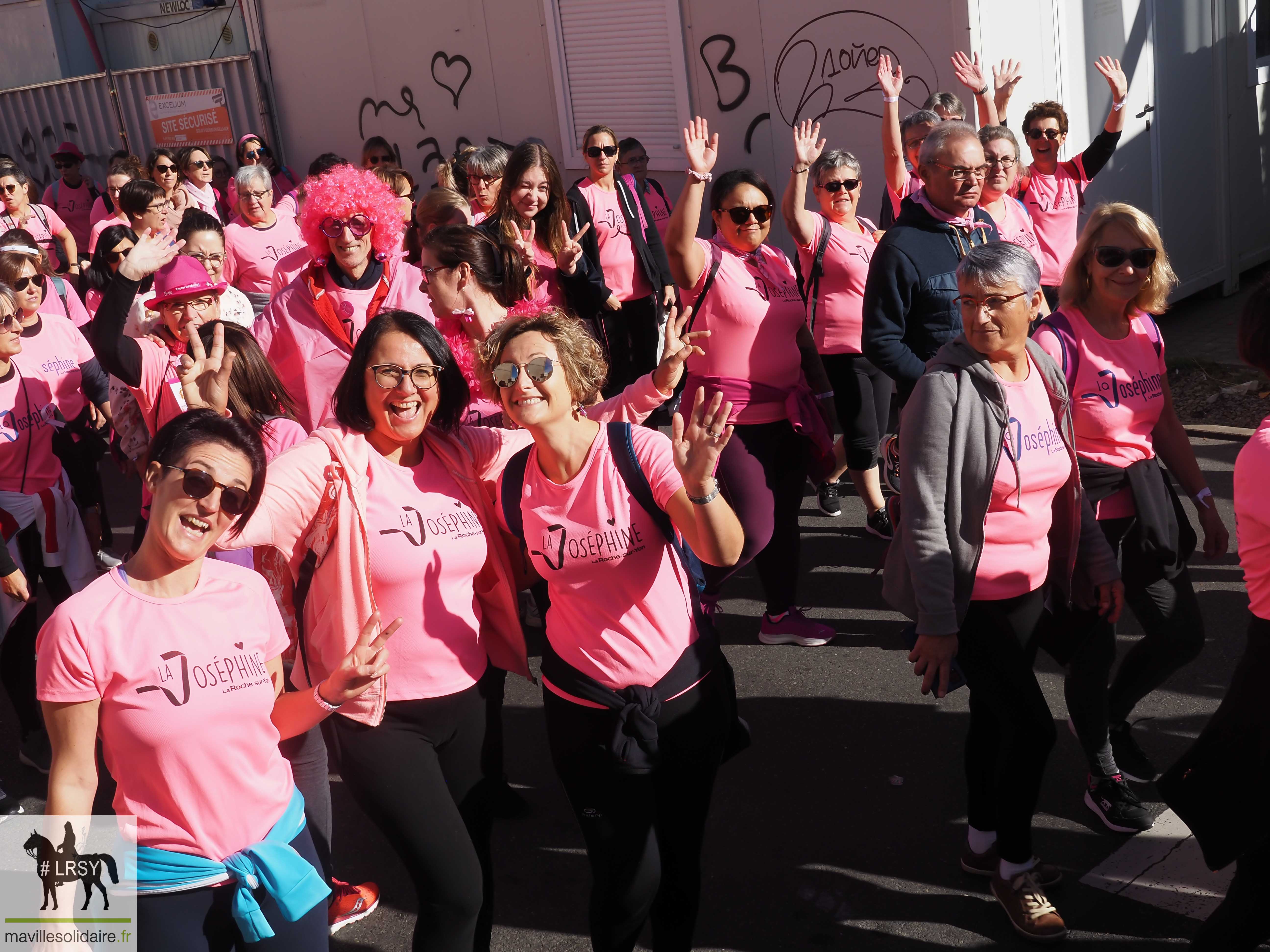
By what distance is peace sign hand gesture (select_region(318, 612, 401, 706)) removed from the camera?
2.69 m

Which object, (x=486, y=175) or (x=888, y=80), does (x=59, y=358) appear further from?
(x=888, y=80)

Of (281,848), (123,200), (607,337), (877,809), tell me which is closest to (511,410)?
(281,848)

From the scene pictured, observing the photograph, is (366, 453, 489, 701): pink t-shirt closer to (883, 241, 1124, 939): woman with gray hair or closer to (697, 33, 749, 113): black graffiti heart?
(883, 241, 1124, 939): woman with gray hair

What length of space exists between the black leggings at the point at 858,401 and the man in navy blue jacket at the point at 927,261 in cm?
116

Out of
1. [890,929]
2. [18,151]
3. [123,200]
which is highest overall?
[18,151]

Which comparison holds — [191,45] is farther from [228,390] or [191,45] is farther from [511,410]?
[511,410]

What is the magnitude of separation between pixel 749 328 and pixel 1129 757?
7.30 feet

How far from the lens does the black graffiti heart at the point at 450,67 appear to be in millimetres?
12203

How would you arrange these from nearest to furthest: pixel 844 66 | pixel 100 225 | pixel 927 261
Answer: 1. pixel 927 261
2. pixel 844 66
3. pixel 100 225

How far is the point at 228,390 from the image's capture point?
3688 mm

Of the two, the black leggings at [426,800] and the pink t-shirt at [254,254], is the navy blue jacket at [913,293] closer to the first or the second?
the black leggings at [426,800]

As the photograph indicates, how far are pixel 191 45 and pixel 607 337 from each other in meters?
11.8

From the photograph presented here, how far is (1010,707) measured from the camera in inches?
128

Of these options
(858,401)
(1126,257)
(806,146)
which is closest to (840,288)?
(858,401)
